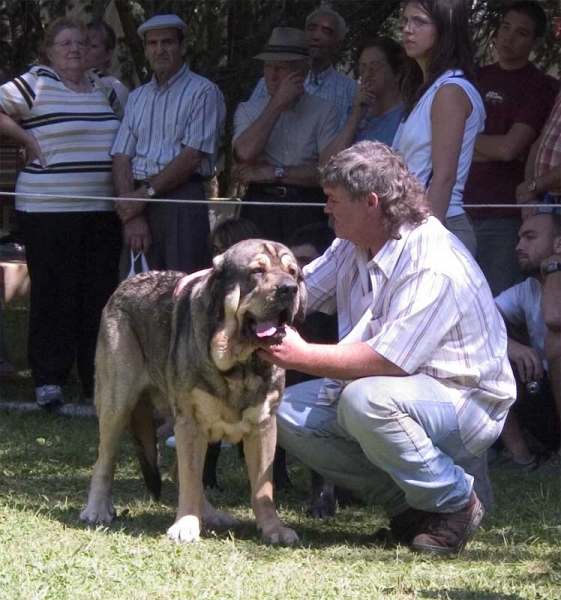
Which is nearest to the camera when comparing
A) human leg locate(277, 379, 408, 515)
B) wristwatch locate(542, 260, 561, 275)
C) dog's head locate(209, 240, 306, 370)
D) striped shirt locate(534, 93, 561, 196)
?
dog's head locate(209, 240, 306, 370)

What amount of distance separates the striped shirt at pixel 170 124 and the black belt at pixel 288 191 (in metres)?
0.49

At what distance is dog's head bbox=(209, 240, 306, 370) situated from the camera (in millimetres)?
4234

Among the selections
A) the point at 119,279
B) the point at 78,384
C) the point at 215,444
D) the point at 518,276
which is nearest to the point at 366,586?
the point at 215,444

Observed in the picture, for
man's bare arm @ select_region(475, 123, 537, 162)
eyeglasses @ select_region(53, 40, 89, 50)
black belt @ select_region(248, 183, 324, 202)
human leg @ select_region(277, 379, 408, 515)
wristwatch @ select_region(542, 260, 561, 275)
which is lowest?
human leg @ select_region(277, 379, 408, 515)

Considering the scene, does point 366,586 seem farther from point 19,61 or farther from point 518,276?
point 19,61

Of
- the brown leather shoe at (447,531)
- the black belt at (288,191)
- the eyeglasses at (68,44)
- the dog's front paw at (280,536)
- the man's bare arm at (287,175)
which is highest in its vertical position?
the eyeglasses at (68,44)

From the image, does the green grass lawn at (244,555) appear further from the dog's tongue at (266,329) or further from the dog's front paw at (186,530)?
the dog's tongue at (266,329)

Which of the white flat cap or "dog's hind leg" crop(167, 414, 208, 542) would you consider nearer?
"dog's hind leg" crop(167, 414, 208, 542)

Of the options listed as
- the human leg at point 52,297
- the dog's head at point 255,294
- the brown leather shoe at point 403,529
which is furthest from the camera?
the human leg at point 52,297

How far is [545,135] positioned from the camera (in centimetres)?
640

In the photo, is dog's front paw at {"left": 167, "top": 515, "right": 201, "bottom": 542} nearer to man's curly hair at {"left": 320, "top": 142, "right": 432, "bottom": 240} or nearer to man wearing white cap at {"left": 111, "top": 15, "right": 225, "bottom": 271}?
man's curly hair at {"left": 320, "top": 142, "right": 432, "bottom": 240}

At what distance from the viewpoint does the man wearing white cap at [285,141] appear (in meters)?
6.76

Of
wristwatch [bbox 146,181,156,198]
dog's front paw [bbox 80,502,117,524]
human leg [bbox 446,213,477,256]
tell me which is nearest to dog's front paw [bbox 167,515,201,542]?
dog's front paw [bbox 80,502,117,524]

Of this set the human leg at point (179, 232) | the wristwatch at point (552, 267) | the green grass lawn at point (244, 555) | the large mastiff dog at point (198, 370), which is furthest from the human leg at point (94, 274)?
the wristwatch at point (552, 267)
